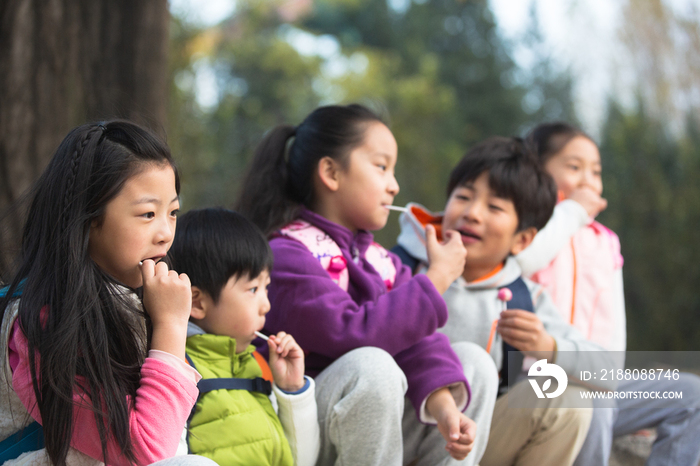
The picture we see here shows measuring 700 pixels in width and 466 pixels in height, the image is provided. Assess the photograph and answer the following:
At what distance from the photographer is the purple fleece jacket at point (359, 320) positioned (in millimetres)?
1748

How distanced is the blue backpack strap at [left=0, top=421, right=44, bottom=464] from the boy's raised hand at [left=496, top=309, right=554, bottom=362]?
1365 mm

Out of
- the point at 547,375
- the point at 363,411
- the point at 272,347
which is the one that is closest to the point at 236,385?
the point at 272,347

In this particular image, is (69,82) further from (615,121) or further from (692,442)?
(615,121)

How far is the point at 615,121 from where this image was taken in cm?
686

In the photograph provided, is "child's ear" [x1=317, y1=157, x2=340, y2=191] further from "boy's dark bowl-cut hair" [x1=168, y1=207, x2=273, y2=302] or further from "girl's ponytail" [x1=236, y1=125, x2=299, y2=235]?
"boy's dark bowl-cut hair" [x1=168, y1=207, x2=273, y2=302]

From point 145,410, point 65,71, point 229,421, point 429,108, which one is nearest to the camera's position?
point 145,410

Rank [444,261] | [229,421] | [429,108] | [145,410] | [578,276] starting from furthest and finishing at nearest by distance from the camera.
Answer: [429,108] → [578,276] → [444,261] → [229,421] → [145,410]

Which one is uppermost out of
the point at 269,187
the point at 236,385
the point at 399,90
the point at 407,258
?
the point at 399,90

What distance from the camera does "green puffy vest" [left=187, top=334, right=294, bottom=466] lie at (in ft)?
4.83

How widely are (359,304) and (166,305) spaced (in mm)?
798

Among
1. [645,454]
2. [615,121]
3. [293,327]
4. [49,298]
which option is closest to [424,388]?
[293,327]

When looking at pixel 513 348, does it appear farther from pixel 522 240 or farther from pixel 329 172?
pixel 329 172

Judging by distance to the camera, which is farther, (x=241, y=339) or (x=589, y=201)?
(x=589, y=201)

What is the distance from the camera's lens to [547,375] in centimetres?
201
